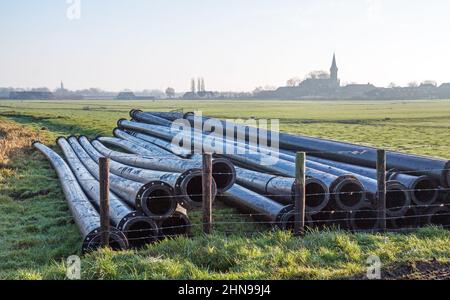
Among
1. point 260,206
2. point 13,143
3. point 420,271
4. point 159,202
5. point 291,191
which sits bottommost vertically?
point 420,271

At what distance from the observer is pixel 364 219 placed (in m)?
8.74

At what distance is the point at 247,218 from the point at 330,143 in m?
5.05

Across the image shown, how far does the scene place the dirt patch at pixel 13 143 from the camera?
17839 mm

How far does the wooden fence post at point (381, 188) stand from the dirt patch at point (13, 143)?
12.2m

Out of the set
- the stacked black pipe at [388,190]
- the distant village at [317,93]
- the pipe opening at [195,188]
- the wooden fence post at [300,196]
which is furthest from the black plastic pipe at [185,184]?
the distant village at [317,93]

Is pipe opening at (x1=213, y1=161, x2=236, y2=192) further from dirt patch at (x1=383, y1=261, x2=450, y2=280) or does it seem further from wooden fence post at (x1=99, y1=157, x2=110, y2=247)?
dirt patch at (x1=383, y1=261, x2=450, y2=280)

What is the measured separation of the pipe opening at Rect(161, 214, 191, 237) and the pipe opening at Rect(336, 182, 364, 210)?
104 inches

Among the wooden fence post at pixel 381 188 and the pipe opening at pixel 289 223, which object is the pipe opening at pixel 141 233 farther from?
the wooden fence post at pixel 381 188

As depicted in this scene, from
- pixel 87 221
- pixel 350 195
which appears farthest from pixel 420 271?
pixel 87 221

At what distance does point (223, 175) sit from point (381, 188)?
2880 mm

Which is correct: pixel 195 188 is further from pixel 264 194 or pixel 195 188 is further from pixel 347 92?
pixel 347 92

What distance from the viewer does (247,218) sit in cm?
1020

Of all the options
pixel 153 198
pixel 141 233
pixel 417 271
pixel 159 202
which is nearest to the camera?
pixel 417 271
